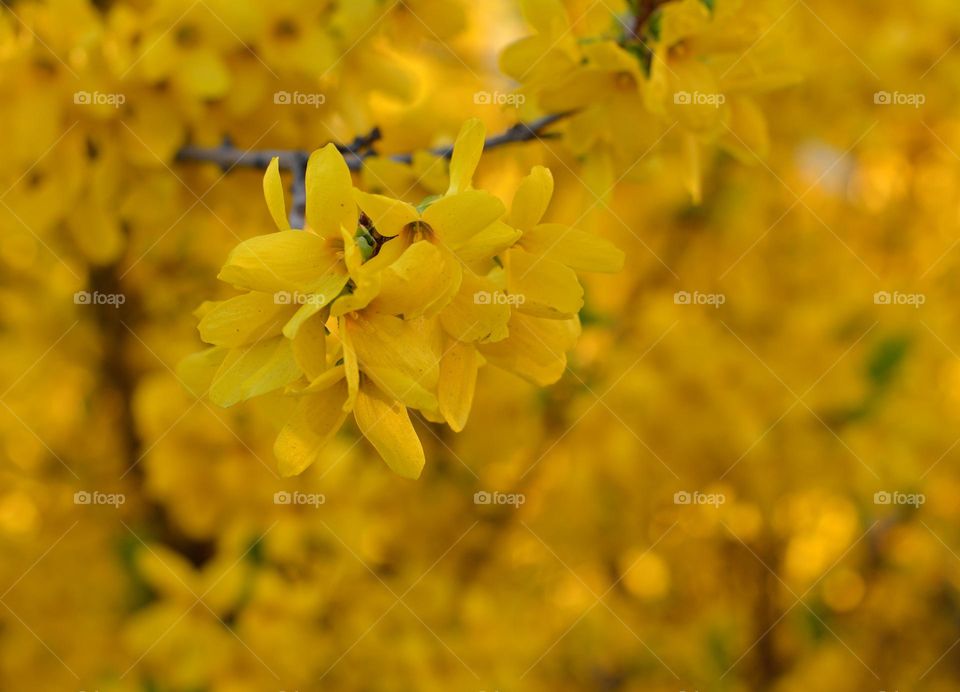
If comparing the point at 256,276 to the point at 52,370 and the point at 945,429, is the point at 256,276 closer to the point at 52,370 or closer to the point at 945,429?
the point at 52,370

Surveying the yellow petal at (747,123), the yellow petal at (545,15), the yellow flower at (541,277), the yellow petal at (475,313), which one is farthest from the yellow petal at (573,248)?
the yellow petal at (747,123)

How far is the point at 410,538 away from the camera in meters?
2.96

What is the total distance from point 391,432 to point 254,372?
0.53ft

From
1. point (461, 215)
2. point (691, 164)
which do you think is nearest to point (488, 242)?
point (461, 215)

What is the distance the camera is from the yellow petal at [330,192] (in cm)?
98

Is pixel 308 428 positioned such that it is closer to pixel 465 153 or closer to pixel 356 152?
pixel 465 153

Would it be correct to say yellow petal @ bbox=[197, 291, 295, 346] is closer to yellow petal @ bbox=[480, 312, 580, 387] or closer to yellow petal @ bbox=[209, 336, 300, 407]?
yellow petal @ bbox=[209, 336, 300, 407]

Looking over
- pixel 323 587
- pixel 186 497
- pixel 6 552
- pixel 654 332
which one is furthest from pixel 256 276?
pixel 6 552

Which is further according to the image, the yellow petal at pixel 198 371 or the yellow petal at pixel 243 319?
the yellow petal at pixel 198 371

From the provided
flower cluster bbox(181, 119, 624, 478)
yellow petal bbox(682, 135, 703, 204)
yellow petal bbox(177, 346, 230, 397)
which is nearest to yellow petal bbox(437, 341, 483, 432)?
flower cluster bbox(181, 119, 624, 478)

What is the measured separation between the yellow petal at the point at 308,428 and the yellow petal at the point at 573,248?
11.3 inches

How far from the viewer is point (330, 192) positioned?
980 millimetres

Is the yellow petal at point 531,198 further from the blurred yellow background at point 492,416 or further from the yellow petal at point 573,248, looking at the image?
the blurred yellow background at point 492,416

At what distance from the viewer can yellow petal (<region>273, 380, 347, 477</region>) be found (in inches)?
39.4
